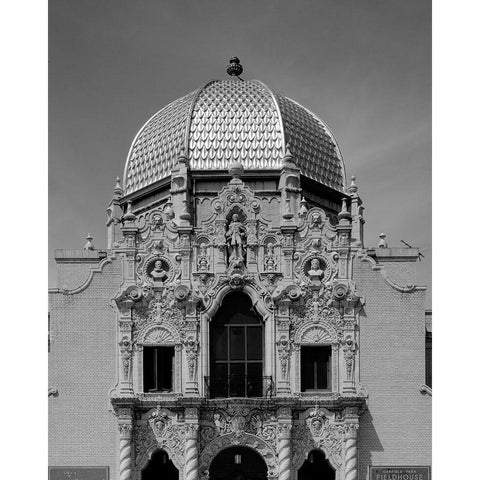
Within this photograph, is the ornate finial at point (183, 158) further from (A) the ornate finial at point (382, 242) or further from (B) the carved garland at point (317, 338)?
(B) the carved garland at point (317, 338)

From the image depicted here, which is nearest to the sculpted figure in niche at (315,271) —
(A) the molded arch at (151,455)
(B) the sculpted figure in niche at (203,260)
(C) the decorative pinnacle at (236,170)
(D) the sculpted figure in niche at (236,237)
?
(D) the sculpted figure in niche at (236,237)

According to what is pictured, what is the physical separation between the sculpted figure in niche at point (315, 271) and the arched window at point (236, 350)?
65.7 inches

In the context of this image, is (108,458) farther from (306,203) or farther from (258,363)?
(306,203)

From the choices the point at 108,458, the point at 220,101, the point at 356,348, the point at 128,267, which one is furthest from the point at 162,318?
the point at 220,101

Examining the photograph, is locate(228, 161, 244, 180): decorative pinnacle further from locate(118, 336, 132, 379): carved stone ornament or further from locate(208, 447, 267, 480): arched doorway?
locate(208, 447, 267, 480): arched doorway

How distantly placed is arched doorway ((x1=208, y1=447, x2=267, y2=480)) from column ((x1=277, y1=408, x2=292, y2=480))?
0.60 metres

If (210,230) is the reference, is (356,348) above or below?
below

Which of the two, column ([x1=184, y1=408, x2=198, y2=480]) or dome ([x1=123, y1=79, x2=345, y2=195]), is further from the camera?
dome ([x1=123, y1=79, x2=345, y2=195])

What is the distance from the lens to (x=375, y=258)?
20.6 m

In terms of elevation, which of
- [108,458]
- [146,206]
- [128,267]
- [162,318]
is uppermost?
[146,206]

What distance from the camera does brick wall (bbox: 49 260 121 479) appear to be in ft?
65.1

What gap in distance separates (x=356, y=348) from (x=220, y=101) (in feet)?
30.2

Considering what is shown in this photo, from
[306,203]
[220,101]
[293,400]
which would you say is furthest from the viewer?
[220,101]

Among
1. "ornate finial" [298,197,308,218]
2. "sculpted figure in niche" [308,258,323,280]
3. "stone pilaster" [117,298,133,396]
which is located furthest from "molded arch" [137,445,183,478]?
"ornate finial" [298,197,308,218]
